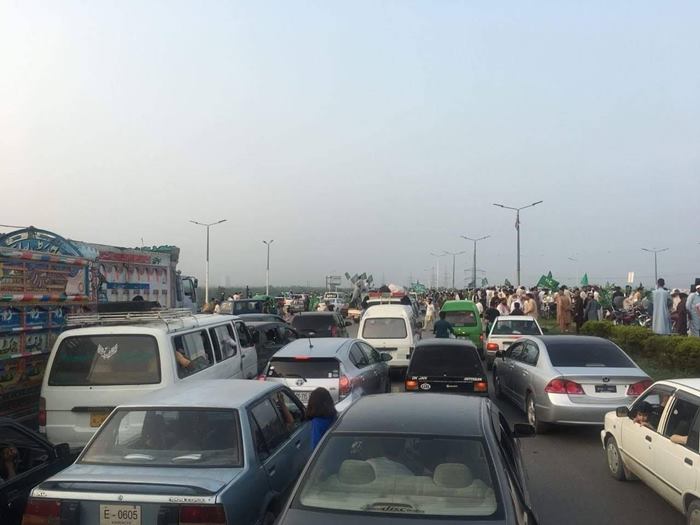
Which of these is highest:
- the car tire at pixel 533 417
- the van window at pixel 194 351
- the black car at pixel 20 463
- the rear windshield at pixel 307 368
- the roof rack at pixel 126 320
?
the roof rack at pixel 126 320

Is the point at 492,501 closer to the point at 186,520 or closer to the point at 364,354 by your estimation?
the point at 186,520

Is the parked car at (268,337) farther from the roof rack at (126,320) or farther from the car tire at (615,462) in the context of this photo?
the car tire at (615,462)

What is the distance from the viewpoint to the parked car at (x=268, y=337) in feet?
45.4

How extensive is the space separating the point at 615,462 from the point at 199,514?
5.31 meters

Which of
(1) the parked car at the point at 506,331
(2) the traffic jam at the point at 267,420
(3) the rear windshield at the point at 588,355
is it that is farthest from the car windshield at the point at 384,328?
(3) the rear windshield at the point at 588,355

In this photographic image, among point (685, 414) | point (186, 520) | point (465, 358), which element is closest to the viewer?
point (186, 520)

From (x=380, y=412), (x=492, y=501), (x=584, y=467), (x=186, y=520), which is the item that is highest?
(x=380, y=412)

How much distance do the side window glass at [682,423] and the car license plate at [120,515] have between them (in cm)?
445

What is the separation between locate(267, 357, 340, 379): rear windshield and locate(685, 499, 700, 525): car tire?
4.65 m

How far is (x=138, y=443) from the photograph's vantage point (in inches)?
192

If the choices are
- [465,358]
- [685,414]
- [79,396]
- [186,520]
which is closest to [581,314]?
[465,358]

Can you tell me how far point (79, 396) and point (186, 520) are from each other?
370cm

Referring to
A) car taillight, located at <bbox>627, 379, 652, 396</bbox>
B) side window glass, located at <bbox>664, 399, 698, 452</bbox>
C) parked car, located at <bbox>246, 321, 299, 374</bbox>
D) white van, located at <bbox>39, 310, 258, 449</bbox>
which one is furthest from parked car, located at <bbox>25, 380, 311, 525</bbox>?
parked car, located at <bbox>246, 321, 299, 374</bbox>

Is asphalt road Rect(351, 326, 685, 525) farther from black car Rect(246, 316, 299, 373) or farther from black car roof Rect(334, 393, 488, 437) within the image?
black car Rect(246, 316, 299, 373)
